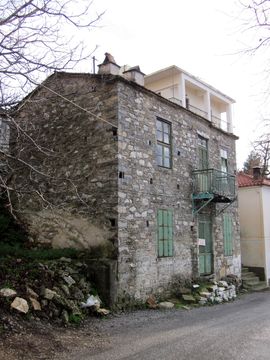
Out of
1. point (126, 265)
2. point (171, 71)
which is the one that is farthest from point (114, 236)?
point (171, 71)

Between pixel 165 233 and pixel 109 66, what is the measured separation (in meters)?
5.01

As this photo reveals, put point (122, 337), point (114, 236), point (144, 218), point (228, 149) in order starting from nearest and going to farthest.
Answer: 1. point (122, 337)
2. point (114, 236)
3. point (144, 218)
4. point (228, 149)

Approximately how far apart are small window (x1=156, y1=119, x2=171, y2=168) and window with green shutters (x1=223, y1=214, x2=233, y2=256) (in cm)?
426

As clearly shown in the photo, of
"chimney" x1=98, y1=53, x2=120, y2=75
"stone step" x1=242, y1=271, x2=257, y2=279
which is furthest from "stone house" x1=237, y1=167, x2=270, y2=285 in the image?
"chimney" x1=98, y1=53, x2=120, y2=75

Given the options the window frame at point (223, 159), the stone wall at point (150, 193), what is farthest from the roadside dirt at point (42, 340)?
the window frame at point (223, 159)

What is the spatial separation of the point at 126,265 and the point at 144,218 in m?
1.48

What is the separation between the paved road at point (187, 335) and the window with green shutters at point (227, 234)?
14.8 feet

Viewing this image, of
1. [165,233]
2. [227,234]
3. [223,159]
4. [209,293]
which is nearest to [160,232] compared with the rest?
[165,233]

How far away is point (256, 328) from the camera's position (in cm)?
877

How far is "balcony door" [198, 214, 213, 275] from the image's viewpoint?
46.7 ft

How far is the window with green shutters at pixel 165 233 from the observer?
12.2 meters

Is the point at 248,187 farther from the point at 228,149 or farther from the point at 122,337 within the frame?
the point at 122,337

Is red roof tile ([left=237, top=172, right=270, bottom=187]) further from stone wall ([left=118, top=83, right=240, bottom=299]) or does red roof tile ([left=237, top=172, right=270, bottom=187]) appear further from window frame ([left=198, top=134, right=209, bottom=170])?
stone wall ([left=118, top=83, right=240, bottom=299])

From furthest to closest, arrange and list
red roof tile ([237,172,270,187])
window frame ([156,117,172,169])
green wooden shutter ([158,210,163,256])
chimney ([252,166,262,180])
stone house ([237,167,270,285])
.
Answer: chimney ([252,166,262,180]) < red roof tile ([237,172,270,187]) < stone house ([237,167,270,285]) < window frame ([156,117,172,169]) < green wooden shutter ([158,210,163,256])
